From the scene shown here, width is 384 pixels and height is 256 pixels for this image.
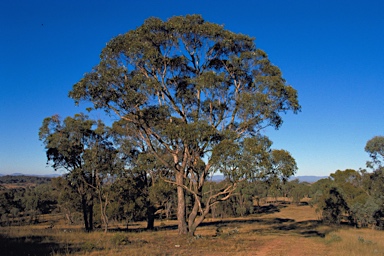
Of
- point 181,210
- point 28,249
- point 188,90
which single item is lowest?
point 28,249

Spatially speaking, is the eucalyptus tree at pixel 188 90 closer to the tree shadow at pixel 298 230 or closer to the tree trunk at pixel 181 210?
the tree trunk at pixel 181 210

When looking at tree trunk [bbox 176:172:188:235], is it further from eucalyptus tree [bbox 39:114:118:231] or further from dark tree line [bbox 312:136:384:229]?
dark tree line [bbox 312:136:384:229]

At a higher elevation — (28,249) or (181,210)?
(181,210)

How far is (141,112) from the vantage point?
61.7 feet

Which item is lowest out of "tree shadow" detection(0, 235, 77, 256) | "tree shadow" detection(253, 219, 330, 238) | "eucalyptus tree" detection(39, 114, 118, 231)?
"tree shadow" detection(253, 219, 330, 238)

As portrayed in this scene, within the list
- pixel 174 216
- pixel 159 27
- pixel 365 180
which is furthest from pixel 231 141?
pixel 174 216

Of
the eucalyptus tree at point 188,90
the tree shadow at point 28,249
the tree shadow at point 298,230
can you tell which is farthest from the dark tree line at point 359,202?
the tree shadow at point 28,249

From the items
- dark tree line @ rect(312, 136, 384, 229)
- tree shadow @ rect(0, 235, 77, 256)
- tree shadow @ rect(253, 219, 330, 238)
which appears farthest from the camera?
dark tree line @ rect(312, 136, 384, 229)

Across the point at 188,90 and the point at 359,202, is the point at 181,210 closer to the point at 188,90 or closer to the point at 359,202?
the point at 188,90

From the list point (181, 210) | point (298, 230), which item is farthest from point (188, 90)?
point (298, 230)

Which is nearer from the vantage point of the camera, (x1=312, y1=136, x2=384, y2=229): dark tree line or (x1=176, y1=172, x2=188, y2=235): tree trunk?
(x1=176, y1=172, x2=188, y2=235): tree trunk

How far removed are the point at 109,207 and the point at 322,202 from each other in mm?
28917

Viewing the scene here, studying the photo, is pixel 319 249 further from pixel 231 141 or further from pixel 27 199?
pixel 27 199

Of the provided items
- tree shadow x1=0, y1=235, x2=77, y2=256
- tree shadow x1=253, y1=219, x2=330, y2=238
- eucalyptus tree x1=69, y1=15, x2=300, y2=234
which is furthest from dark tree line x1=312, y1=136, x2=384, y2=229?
tree shadow x1=0, y1=235, x2=77, y2=256
